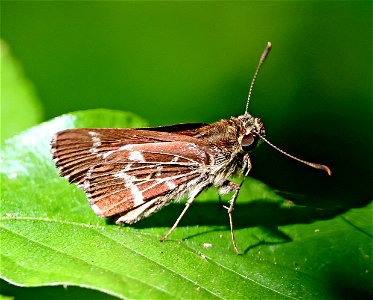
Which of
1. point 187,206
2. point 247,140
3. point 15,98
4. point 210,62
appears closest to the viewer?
point 187,206

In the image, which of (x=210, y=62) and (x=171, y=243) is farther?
(x=210, y=62)

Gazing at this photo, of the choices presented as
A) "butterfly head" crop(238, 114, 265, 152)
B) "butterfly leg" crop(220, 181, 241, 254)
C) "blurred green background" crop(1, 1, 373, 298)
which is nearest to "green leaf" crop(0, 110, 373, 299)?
"butterfly leg" crop(220, 181, 241, 254)

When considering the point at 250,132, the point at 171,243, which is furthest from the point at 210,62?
the point at 171,243

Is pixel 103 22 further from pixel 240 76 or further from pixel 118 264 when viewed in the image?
pixel 118 264

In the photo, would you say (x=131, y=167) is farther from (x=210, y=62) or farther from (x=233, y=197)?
(x=210, y=62)

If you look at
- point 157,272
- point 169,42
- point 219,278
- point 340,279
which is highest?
point 169,42

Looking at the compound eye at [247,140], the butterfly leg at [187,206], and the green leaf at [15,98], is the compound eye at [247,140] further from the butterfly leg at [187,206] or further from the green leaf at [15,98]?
the green leaf at [15,98]

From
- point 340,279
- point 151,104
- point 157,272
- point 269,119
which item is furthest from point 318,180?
point 157,272
